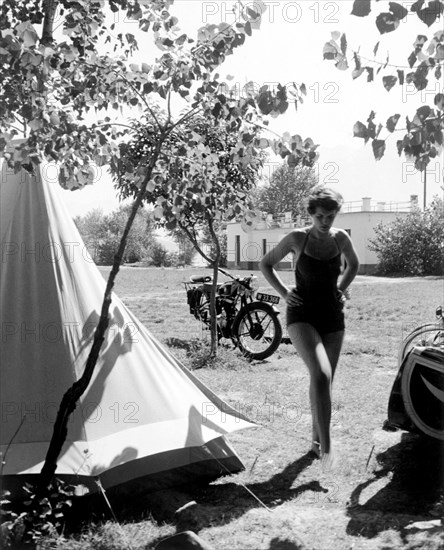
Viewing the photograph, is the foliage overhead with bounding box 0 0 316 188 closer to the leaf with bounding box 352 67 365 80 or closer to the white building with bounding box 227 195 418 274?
the leaf with bounding box 352 67 365 80

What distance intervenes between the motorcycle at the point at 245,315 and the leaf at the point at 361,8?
5857mm

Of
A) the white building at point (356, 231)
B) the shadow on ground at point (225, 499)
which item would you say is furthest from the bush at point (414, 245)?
the shadow on ground at point (225, 499)

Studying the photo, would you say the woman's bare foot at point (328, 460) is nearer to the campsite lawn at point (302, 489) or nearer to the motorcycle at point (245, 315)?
the campsite lawn at point (302, 489)

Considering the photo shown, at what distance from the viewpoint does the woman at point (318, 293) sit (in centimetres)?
441

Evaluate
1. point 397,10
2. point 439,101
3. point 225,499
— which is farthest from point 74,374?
point 397,10

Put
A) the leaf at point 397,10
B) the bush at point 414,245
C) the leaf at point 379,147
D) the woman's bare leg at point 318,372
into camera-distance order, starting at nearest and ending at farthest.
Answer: the leaf at point 397,10, the leaf at point 379,147, the woman's bare leg at point 318,372, the bush at point 414,245

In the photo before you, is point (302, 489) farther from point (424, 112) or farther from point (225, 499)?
point (424, 112)

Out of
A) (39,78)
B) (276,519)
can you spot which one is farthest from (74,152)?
(276,519)

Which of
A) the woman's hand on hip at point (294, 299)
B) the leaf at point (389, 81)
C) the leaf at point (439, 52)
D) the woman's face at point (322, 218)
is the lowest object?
the woman's hand on hip at point (294, 299)

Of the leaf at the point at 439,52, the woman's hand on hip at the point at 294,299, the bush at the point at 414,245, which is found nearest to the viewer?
the leaf at the point at 439,52

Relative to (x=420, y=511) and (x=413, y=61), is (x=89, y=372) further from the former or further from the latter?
(x=413, y=61)

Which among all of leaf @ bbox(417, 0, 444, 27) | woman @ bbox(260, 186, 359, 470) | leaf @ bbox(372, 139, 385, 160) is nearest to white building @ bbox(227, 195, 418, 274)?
woman @ bbox(260, 186, 359, 470)

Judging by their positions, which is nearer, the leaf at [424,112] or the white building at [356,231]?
the leaf at [424,112]

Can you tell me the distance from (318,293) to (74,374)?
5.53ft
